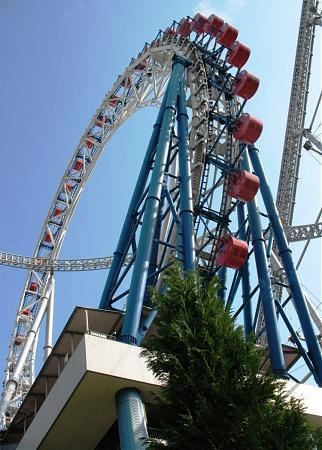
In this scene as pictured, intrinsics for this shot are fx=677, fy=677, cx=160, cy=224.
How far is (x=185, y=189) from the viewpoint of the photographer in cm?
1392

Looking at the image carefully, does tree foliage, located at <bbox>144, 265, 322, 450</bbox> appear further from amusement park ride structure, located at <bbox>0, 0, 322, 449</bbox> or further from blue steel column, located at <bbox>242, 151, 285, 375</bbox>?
blue steel column, located at <bbox>242, 151, 285, 375</bbox>

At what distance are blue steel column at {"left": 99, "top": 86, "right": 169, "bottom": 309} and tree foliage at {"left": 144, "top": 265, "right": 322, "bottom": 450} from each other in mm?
6544

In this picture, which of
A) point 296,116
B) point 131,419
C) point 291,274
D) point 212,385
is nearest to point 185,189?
point 291,274

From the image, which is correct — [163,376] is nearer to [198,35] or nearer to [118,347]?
[118,347]

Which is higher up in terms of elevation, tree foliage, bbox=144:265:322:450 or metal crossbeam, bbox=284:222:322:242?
metal crossbeam, bbox=284:222:322:242

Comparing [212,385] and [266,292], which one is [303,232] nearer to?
[266,292]

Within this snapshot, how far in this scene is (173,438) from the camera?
681cm

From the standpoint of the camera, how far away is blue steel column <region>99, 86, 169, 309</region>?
46.6 feet

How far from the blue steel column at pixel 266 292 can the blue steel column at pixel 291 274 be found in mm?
412

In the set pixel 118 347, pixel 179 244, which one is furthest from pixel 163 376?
pixel 179 244

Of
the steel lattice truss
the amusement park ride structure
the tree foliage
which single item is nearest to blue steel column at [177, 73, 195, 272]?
the amusement park ride structure

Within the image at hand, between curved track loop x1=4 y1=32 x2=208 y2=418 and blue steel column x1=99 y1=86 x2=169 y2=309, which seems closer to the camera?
blue steel column x1=99 y1=86 x2=169 y2=309

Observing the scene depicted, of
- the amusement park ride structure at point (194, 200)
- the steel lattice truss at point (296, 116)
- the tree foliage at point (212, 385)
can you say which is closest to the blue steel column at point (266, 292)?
the amusement park ride structure at point (194, 200)

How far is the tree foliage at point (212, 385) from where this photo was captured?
21.5 ft
